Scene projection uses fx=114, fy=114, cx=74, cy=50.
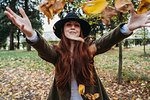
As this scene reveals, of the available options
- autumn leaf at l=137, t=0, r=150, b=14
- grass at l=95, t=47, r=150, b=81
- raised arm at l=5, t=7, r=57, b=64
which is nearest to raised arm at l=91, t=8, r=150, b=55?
autumn leaf at l=137, t=0, r=150, b=14

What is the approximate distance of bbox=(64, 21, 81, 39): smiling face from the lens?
5.58 feet

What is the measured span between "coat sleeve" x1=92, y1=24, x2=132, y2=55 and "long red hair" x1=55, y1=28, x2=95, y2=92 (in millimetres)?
192

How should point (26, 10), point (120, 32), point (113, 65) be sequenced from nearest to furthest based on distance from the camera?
point (120, 32) → point (113, 65) → point (26, 10)

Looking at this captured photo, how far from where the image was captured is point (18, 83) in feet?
14.8

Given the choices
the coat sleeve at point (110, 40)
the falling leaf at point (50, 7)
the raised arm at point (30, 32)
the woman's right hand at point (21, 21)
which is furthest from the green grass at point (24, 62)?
the falling leaf at point (50, 7)

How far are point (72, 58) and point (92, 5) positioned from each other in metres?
0.95

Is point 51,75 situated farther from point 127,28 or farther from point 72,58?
point 127,28

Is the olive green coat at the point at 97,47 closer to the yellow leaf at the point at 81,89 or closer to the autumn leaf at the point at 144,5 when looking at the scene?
the yellow leaf at the point at 81,89

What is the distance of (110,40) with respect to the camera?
1544 mm

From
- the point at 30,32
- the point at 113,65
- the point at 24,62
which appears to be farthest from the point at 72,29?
the point at 24,62

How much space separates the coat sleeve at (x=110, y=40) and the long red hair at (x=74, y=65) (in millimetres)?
192

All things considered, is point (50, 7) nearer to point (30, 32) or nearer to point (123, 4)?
point (30, 32)

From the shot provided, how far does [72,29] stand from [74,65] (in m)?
0.54

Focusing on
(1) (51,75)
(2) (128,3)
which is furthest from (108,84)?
(2) (128,3)
